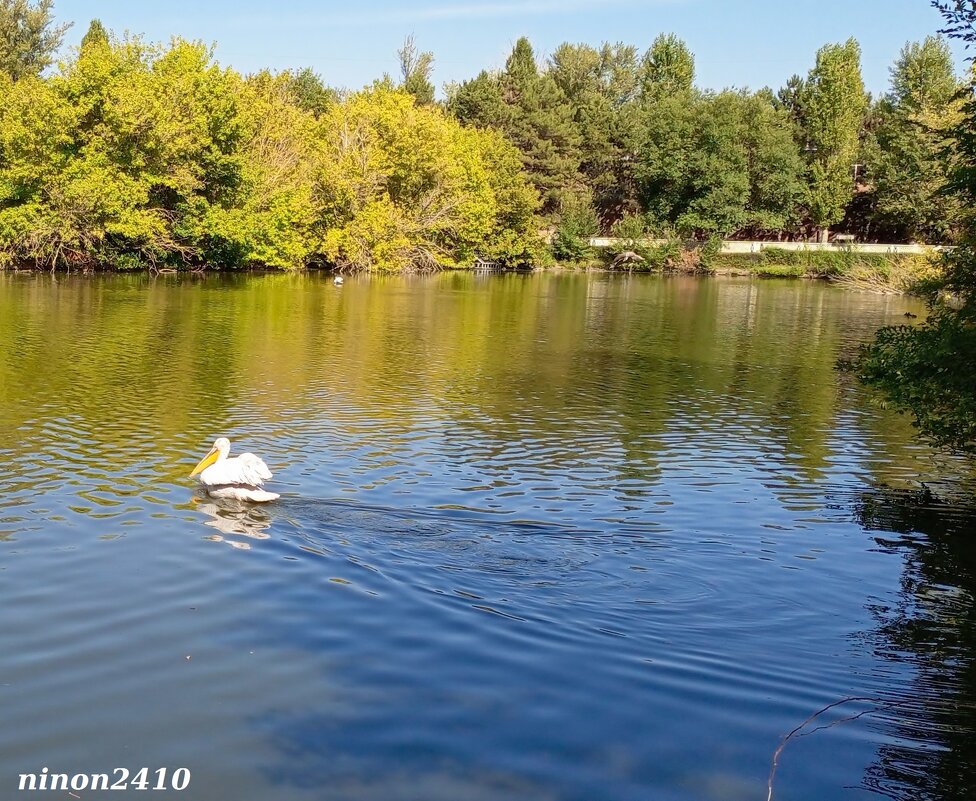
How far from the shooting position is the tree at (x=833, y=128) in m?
95.8

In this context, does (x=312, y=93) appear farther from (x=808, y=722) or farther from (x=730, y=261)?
(x=808, y=722)

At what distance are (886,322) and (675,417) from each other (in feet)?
94.0

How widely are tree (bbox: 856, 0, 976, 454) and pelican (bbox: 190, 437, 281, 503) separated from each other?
915 cm

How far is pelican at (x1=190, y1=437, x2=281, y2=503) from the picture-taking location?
13773 millimetres

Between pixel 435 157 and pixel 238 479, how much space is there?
2328 inches

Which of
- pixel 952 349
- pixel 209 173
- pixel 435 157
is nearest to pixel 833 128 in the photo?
pixel 435 157

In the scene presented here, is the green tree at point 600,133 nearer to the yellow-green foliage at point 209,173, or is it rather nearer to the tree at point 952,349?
the yellow-green foliage at point 209,173

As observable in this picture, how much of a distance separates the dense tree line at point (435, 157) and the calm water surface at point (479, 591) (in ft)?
21.7

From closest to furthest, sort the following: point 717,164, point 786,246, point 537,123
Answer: point 717,164
point 786,246
point 537,123

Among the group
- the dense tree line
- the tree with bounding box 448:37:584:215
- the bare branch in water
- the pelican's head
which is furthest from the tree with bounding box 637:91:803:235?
the bare branch in water

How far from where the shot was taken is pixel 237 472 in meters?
13.8

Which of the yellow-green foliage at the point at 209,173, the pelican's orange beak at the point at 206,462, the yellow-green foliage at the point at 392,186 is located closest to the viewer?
the pelican's orange beak at the point at 206,462

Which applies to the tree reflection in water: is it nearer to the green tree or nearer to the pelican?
the pelican

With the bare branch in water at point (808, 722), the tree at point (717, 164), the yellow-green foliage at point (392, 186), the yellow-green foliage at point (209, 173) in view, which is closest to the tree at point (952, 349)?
the bare branch in water at point (808, 722)
